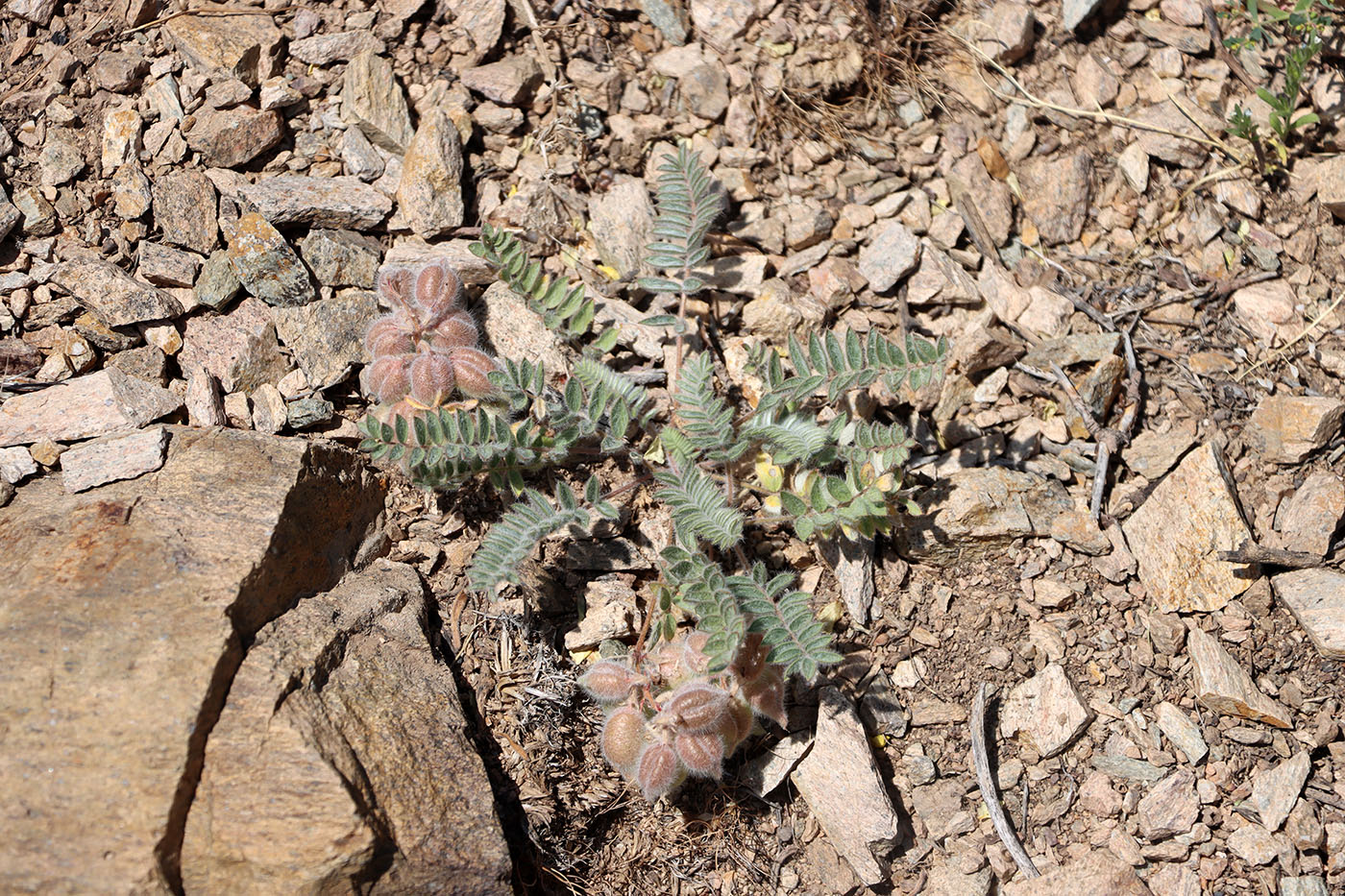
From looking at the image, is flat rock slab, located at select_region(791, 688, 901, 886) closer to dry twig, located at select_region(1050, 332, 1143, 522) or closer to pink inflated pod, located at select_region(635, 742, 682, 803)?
pink inflated pod, located at select_region(635, 742, 682, 803)

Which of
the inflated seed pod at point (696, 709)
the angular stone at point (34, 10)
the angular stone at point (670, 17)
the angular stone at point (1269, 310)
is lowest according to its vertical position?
the inflated seed pod at point (696, 709)

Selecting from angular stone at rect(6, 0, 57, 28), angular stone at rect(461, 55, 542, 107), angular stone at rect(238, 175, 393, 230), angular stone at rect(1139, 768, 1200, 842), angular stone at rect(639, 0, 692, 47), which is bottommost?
angular stone at rect(1139, 768, 1200, 842)

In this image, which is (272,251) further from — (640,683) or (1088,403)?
(1088,403)

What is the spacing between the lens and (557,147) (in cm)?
345

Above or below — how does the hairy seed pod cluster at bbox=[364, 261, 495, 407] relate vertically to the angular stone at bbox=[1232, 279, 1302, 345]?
above

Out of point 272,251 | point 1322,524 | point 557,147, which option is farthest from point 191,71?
point 1322,524

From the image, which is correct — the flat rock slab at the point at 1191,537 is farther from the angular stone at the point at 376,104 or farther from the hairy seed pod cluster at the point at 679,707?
the angular stone at the point at 376,104

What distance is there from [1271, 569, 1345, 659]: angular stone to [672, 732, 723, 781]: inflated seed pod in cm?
182

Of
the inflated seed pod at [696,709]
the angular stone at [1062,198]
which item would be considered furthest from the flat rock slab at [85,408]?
the angular stone at [1062,198]

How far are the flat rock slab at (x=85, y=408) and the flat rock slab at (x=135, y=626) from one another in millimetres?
203

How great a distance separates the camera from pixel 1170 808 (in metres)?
2.69

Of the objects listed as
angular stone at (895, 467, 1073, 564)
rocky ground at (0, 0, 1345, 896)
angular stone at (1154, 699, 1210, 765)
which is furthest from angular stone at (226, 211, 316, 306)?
angular stone at (1154, 699, 1210, 765)

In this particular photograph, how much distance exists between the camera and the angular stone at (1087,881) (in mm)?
2590

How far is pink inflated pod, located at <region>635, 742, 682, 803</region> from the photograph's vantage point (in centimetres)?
250
